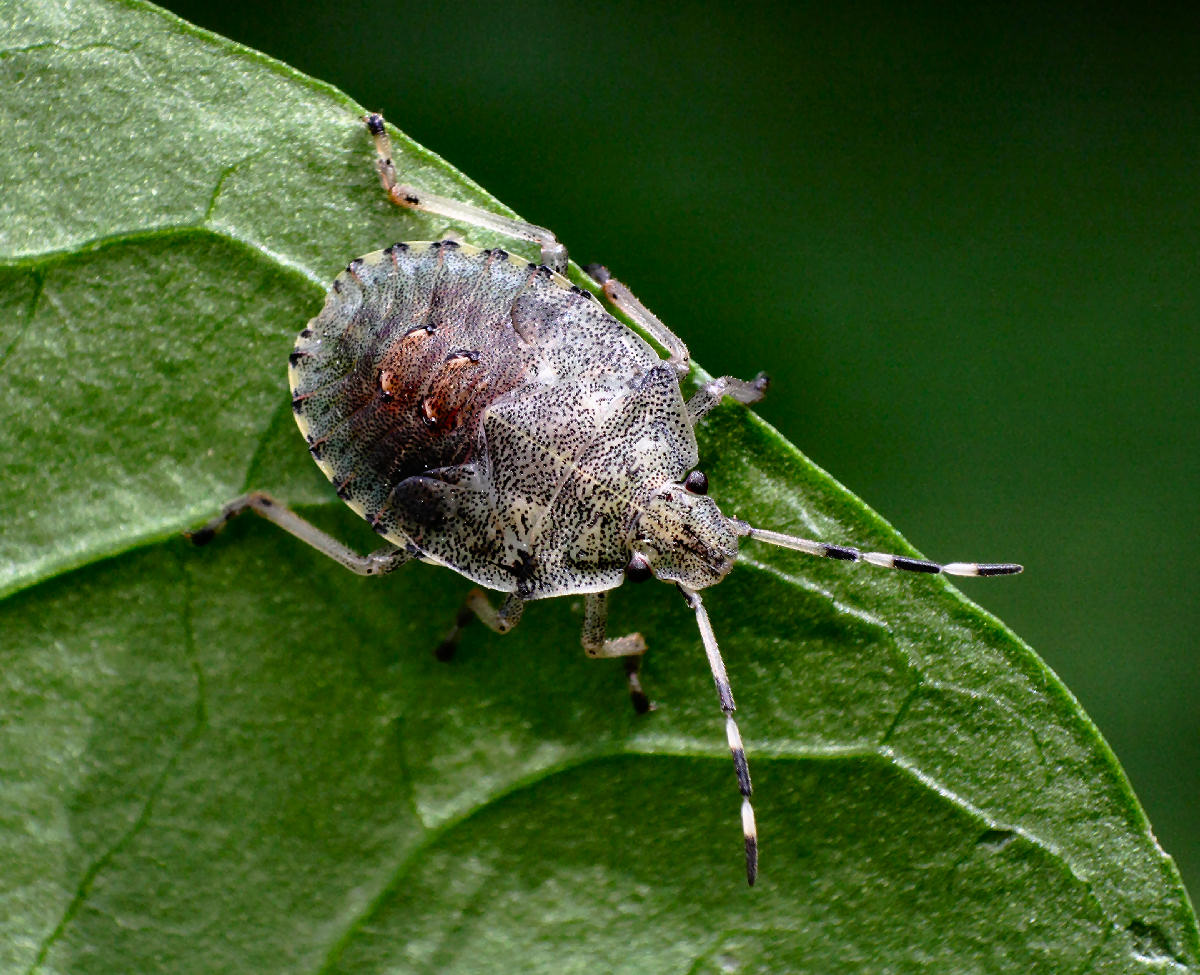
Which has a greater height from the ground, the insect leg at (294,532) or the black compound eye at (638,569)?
the insect leg at (294,532)

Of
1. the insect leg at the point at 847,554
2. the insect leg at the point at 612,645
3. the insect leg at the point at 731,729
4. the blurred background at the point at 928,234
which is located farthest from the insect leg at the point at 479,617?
the blurred background at the point at 928,234

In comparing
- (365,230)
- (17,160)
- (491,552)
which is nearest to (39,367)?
(17,160)

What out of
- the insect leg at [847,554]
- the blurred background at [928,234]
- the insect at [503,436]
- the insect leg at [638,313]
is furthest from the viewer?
the blurred background at [928,234]

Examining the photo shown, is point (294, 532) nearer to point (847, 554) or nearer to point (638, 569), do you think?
point (638, 569)

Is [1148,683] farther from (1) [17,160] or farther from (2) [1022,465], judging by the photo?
(1) [17,160]

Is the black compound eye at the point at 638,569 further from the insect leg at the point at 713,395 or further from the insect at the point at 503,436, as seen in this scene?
the insect leg at the point at 713,395

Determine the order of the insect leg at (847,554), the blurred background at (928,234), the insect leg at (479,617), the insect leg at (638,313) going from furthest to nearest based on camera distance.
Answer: the blurred background at (928,234) → the insect leg at (638,313) → the insect leg at (479,617) → the insect leg at (847,554)

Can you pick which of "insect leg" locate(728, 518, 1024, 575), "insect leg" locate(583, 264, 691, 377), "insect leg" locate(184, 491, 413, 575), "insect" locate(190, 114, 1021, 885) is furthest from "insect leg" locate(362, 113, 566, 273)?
"insect leg" locate(728, 518, 1024, 575)
